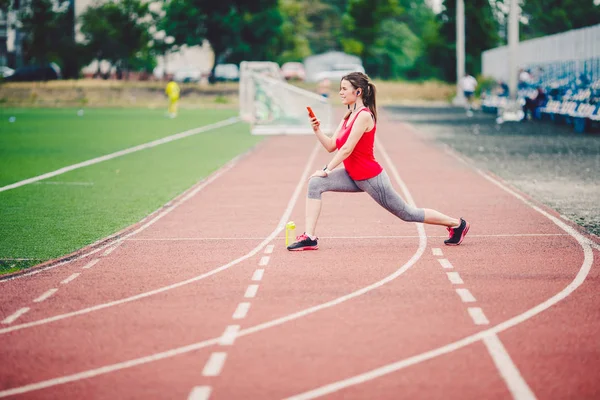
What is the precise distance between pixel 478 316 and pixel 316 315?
1.24 metres

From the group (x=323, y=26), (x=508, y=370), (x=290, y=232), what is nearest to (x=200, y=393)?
(x=508, y=370)

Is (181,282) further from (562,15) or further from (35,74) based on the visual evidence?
(562,15)

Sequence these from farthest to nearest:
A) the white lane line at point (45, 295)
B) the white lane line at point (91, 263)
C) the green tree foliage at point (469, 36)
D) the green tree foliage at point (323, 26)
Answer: the green tree foliage at point (323, 26)
the green tree foliage at point (469, 36)
the white lane line at point (91, 263)
the white lane line at point (45, 295)

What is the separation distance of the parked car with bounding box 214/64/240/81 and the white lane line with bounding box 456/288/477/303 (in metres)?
75.6

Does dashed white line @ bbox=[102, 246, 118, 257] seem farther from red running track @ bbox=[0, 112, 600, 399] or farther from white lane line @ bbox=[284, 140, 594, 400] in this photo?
white lane line @ bbox=[284, 140, 594, 400]

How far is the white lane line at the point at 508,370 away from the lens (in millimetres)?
5805

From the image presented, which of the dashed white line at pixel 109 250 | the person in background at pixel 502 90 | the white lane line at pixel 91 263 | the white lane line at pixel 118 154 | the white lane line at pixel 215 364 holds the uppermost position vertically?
the person in background at pixel 502 90

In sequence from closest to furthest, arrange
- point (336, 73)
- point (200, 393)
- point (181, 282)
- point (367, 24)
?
1. point (200, 393)
2. point (181, 282)
3. point (336, 73)
4. point (367, 24)

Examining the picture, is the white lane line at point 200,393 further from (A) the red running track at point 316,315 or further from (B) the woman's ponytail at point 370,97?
(B) the woman's ponytail at point 370,97

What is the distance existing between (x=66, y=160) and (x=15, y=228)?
1157 cm

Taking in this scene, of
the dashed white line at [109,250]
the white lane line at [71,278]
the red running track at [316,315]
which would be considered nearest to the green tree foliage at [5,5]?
the red running track at [316,315]

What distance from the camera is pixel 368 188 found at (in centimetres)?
1059

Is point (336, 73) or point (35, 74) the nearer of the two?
point (35, 74)

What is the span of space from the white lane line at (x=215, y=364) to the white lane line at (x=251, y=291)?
1841 mm
